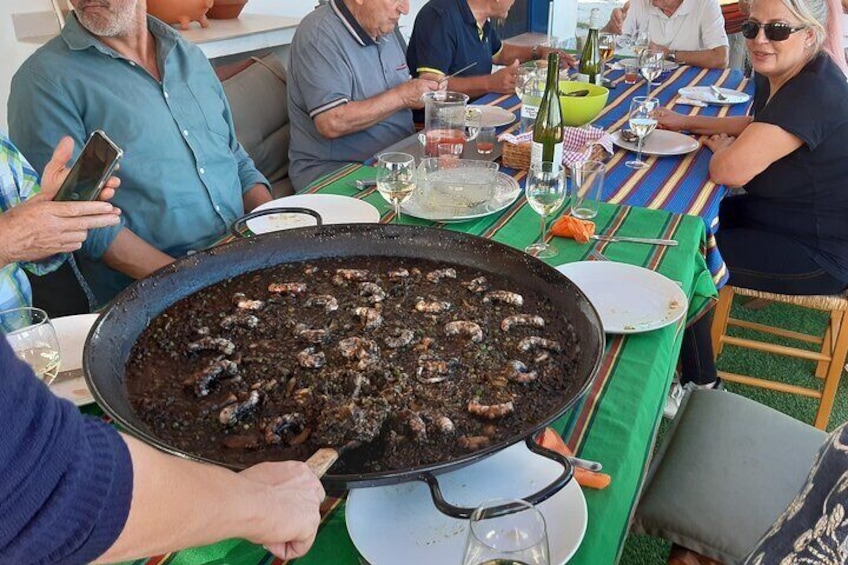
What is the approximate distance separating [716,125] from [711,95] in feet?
2.04

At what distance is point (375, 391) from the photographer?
1148 mm

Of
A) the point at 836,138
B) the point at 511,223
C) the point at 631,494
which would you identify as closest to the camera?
the point at 631,494

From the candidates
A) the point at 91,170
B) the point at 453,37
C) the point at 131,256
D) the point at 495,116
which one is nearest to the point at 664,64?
the point at 453,37

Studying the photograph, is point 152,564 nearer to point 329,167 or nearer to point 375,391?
point 375,391

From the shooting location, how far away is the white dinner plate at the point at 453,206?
188 centimetres

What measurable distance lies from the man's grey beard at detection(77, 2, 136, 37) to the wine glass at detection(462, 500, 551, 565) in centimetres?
190

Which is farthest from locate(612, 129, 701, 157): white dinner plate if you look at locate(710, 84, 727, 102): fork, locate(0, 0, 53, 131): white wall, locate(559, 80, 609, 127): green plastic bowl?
locate(0, 0, 53, 131): white wall

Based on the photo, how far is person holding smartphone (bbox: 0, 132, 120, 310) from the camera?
155 centimetres

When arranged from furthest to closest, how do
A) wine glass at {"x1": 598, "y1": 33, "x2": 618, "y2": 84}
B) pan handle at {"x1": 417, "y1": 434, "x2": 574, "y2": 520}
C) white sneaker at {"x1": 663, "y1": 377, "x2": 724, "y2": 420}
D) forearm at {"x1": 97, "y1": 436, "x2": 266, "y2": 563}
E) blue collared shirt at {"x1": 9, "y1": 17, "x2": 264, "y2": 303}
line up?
wine glass at {"x1": 598, "y1": 33, "x2": 618, "y2": 84}
white sneaker at {"x1": 663, "y1": 377, "x2": 724, "y2": 420}
blue collared shirt at {"x1": 9, "y1": 17, "x2": 264, "y2": 303}
pan handle at {"x1": 417, "y1": 434, "x2": 574, "y2": 520}
forearm at {"x1": 97, "y1": 436, "x2": 266, "y2": 563}

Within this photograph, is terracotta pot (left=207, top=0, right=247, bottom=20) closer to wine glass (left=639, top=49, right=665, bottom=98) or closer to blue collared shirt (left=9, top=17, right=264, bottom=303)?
blue collared shirt (left=9, top=17, right=264, bottom=303)

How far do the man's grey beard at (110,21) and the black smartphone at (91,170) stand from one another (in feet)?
2.21

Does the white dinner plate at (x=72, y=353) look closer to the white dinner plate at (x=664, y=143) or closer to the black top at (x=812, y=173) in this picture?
the white dinner plate at (x=664, y=143)

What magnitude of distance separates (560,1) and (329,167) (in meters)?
6.42

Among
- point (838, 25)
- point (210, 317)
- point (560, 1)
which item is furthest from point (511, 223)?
point (560, 1)
